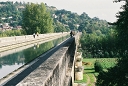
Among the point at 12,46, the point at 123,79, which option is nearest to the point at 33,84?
the point at 123,79

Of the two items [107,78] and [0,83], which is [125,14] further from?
[0,83]

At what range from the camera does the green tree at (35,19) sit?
73.6m

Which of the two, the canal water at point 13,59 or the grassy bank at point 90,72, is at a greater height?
the canal water at point 13,59

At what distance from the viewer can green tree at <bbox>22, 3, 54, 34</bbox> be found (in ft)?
242

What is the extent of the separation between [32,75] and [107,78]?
11774 mm

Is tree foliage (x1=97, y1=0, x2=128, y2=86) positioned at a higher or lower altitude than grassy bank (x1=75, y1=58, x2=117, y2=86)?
higher

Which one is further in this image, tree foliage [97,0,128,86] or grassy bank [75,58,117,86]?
grassy bank [75,58,117,86]

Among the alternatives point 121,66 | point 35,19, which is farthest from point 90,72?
point 35,19

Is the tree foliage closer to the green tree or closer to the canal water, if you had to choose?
the canal water

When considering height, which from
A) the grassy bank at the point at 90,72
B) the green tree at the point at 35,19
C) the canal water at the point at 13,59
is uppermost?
the green tree at the point at 35,19

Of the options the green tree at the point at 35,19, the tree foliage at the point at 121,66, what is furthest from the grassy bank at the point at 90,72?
the green tree at the point at 35,19

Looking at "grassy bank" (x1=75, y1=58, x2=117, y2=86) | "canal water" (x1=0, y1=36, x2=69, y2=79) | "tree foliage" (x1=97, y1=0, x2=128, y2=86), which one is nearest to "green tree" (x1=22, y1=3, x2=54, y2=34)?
"grassy bank" (x1=75, y1=58, x2=117, y2=86)

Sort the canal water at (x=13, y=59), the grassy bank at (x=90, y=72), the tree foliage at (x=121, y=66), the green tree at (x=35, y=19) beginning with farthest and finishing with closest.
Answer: the green tree at (x=35, y=19)
the grassy bank at (x=90, y=72)
the tree foliage at (x=121, y=66)
the canal water at (x=13, y=59)

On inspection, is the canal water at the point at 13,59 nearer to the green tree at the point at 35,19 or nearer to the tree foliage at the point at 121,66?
the tree foliage at the point at 121,66
